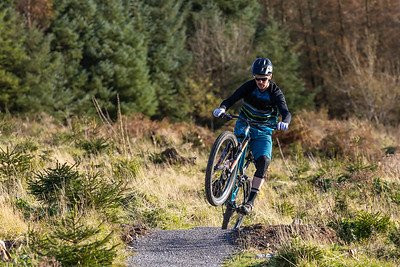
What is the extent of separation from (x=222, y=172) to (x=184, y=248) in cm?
142

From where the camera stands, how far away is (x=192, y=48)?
132 ft

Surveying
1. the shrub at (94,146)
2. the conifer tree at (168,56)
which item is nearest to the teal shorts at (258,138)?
the shrub at (94,146)

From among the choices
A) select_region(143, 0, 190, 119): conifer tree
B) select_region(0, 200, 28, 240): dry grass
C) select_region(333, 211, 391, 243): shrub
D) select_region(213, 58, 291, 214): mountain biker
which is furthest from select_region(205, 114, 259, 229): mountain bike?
select_region(143, 0, 190, 119): conifer tree

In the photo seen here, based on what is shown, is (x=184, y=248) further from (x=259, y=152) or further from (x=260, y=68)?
(x=260, y=68)

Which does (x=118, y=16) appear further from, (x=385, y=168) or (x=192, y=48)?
(x=385, y=168)

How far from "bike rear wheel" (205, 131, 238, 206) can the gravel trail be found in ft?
1.63

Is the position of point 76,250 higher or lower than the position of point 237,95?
lower

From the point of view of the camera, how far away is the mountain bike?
6.82 metres

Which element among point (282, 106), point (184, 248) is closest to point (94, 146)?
point (282, 106)

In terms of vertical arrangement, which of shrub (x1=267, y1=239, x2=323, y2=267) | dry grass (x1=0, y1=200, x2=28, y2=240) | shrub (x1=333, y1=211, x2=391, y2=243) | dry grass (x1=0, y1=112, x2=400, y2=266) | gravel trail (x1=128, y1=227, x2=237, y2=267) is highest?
dry grass (x1=0, y1=200, x2=28, y2=240)

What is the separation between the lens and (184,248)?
19.3ft

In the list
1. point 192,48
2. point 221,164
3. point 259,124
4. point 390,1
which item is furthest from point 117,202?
point 390,1

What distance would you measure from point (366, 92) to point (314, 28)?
1119cm

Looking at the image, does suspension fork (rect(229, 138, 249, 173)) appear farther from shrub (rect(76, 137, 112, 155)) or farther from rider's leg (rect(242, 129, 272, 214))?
shrub (rect(76, 137, 112, 155))
